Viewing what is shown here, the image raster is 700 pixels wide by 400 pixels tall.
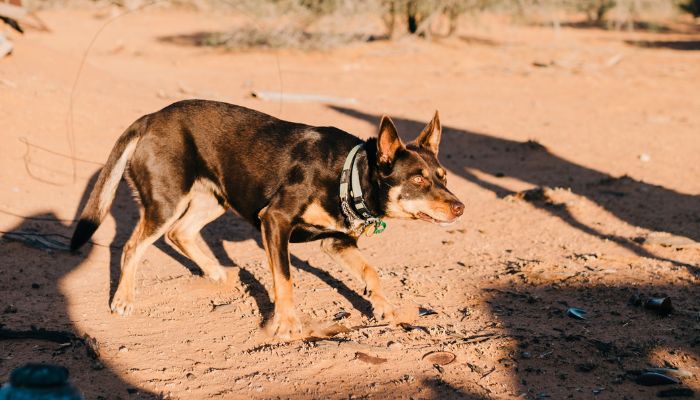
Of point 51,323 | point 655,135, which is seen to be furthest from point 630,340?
point 655,135

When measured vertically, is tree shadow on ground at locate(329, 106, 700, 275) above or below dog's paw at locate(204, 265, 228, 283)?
below

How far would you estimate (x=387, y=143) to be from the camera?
219 inches

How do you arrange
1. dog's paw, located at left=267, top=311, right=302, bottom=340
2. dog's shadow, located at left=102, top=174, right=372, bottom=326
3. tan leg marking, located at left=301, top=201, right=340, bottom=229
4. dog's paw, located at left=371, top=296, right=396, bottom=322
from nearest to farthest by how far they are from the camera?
dog's paw, located at left=267, top=311, right=302, bottom=340 < tan leg marking, located at left=301, top=201, right=340, bottom=229 < dog's paw, located at left=371, top=296, right=396, bottom=322 < dog's shadow, located at left=102, top=174, right=372, bottom=326

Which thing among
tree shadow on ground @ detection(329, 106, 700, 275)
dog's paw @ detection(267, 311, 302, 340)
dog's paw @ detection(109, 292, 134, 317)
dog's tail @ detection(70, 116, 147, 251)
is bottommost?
tree shadow on ground @ detection(329, 106, 700, 275)

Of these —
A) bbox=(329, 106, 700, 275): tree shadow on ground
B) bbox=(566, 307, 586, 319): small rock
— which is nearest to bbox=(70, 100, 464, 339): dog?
bbox=(566, 307, 586, 319): small rock

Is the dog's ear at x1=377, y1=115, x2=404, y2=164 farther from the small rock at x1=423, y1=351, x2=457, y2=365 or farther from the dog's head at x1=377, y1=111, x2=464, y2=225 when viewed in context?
the small rock at x1=423, y1=351, x2=457, y2=365

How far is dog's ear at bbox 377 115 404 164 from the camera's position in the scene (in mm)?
5465

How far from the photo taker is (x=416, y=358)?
514cm

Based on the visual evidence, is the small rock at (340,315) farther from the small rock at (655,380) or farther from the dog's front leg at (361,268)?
the small rock at (655,380)

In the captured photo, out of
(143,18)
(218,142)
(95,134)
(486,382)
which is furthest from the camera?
(143,18)

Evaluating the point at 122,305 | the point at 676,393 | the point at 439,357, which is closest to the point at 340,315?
the point at 439,357

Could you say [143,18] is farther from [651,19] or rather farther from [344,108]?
[651,19]

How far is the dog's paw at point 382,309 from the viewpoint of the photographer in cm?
594

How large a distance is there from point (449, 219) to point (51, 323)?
3140 mm
